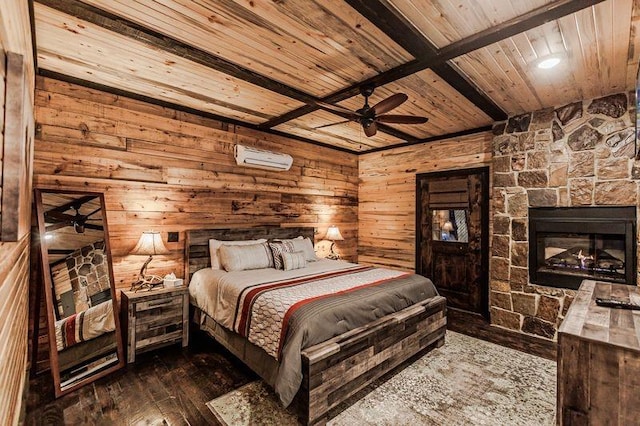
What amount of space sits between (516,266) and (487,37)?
2894mm

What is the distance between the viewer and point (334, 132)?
474cm

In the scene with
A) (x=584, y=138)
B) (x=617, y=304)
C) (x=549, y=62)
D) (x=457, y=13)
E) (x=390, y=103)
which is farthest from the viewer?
(x=584, y=138)

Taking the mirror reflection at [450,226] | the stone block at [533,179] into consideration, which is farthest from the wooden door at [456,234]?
the stone block at [533,179]

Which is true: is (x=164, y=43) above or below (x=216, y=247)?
above

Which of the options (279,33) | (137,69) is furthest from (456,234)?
(137,69)

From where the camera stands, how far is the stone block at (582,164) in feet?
11.1

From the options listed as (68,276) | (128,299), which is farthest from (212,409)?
(68,276)

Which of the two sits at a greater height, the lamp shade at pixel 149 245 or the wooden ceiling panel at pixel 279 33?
the wooden ceiling panel at pixel 279 33

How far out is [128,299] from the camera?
2.96m

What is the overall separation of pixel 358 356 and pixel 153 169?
2.97m

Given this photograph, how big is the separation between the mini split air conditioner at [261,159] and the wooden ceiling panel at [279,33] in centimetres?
152

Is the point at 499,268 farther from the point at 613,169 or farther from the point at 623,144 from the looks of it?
the point at 623,144

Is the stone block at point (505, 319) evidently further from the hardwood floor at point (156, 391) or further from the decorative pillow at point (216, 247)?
the decorative pillow at point (216, 247)

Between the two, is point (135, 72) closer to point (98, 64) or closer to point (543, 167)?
point (98, 64)
